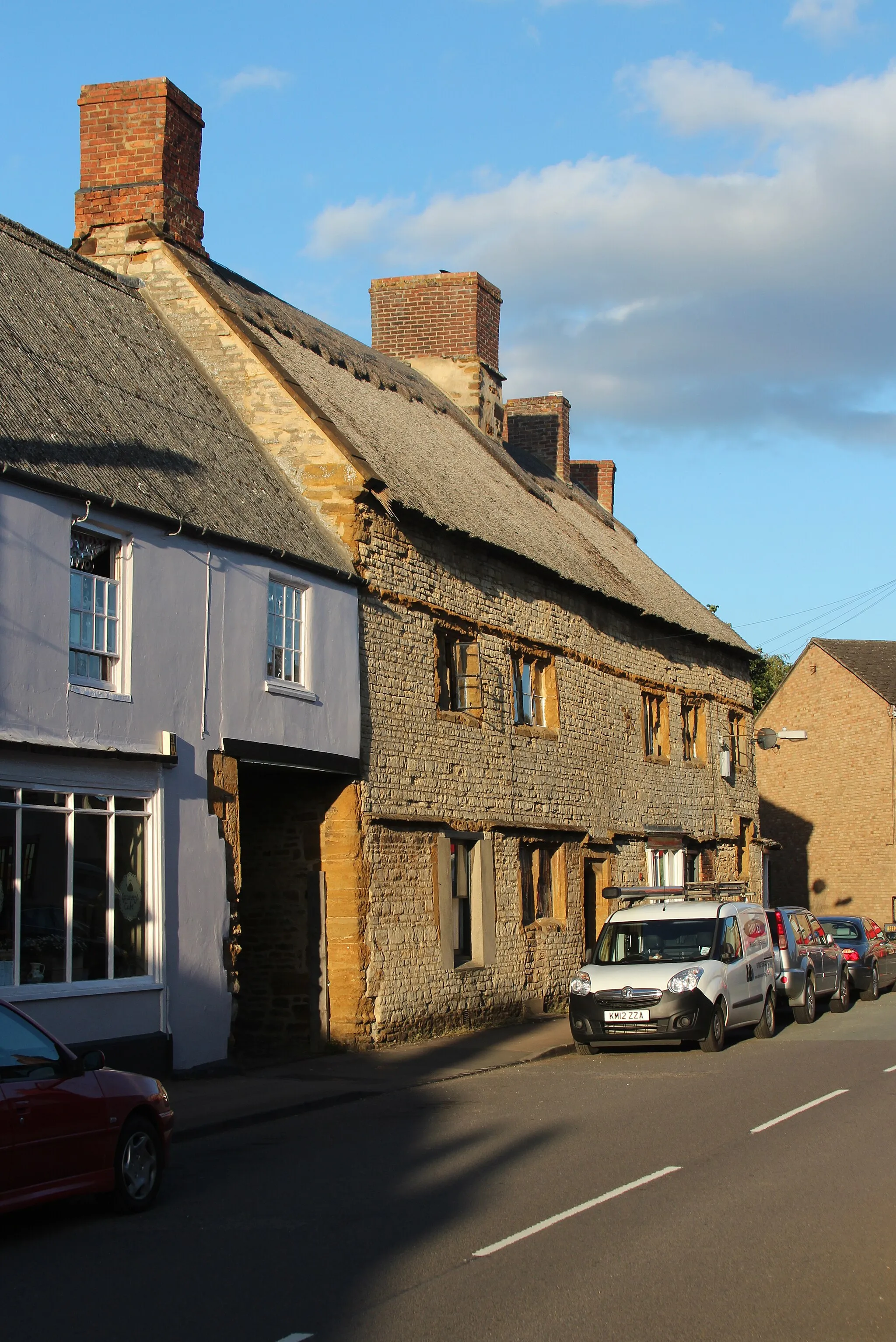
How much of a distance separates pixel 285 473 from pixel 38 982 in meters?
8.06

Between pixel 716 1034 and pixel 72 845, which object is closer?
pixel 72 845

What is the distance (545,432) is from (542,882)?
12.9 metres

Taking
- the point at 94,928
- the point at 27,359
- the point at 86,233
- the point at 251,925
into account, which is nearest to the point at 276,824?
the point at 251,925

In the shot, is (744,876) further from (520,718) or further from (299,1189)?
(299,1189)

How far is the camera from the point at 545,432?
3219cm

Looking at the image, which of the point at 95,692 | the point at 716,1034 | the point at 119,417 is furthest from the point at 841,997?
the point at 119,417

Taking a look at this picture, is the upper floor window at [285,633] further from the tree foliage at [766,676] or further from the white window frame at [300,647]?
the tree foliage at [766,676]

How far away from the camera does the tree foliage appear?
5791 centimetres


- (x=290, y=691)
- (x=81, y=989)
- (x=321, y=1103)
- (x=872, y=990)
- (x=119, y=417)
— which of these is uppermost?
(x=119, y=417)

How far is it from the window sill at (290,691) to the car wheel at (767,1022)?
697cm

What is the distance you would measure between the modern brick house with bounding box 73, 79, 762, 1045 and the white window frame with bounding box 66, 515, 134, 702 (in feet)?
7.86

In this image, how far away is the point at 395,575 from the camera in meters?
18.9

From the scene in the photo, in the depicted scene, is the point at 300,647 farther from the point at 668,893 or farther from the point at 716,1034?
the point at 668,893

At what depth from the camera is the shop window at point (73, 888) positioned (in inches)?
492
